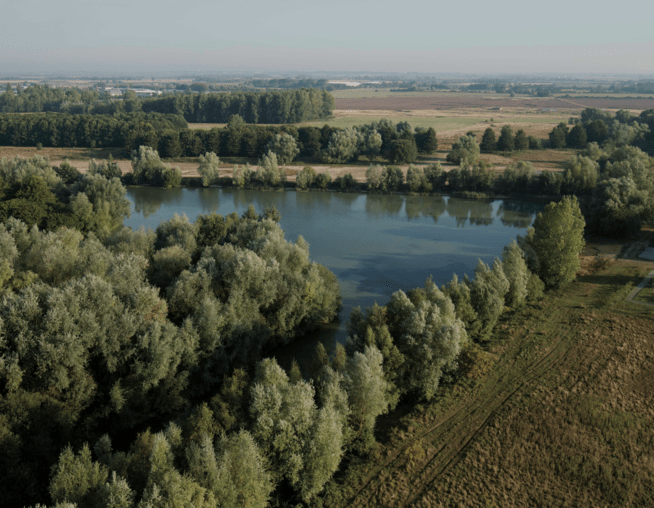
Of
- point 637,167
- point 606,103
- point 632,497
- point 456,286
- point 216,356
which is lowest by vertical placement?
point 632,497

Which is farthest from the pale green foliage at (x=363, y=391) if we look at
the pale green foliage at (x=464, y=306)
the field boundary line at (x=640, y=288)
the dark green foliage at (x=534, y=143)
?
the dark green foliage at (x=534, y=143)

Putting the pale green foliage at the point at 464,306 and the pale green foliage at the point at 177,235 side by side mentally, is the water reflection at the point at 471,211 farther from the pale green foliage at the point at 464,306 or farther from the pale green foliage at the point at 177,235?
the pale green foliage at the point at 177,235

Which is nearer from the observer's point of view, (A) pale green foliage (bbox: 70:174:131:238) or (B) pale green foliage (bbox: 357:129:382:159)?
(A) pale green foliage (bbox: 70:174:131:238)

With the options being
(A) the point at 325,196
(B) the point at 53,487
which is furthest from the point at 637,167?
(B) the point at 53,487

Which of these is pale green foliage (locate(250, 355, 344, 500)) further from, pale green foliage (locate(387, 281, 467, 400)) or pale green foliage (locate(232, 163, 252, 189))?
pale green foliage (locate(232, 163, 252, 189))

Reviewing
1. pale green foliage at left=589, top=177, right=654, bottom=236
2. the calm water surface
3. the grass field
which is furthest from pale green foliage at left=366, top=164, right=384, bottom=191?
the grass field

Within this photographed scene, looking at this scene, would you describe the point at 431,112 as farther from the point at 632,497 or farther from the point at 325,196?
the point at 632,497

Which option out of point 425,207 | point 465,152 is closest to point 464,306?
point 425,207
